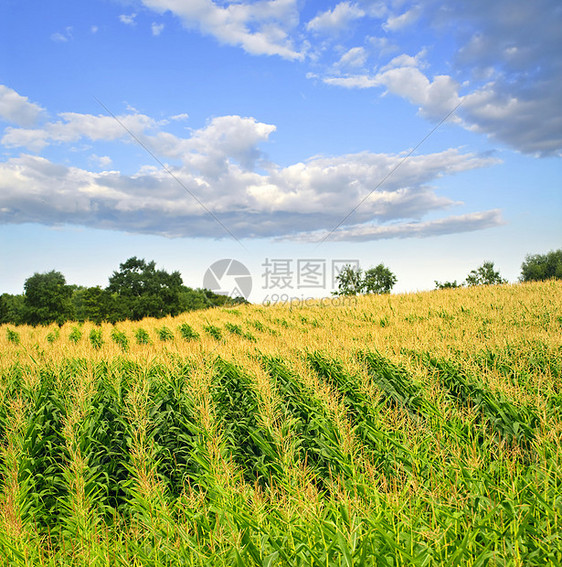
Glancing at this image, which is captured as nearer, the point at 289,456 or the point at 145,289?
the point at 289,456

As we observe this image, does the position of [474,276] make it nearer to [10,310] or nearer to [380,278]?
[380,278]

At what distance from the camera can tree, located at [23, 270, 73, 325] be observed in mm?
50281

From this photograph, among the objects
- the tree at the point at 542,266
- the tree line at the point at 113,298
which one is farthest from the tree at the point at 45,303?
the tree at the point at 542,266

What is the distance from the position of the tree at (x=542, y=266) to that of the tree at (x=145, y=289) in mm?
70478

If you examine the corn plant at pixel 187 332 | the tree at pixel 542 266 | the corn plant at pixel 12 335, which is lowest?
the corn plant at pixel 12 335

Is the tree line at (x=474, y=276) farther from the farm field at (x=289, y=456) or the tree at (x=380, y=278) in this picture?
the farm field at (x=289, y=456)

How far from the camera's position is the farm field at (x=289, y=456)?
290 cm

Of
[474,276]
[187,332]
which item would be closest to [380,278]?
[474,276]

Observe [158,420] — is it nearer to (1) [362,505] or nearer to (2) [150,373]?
(2) [150,373]

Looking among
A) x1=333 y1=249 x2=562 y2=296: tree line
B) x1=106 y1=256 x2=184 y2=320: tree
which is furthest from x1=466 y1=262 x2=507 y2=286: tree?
x1=106 y1=256 x2=184 y2=320: tree

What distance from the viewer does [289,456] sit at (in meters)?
4.61

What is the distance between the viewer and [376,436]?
511cm

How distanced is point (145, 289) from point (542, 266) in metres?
80.7

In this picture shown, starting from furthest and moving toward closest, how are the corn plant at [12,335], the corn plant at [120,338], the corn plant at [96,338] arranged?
the corn plant at [12,335], the corn plant at [120,338], the corn plant at [96,338]
